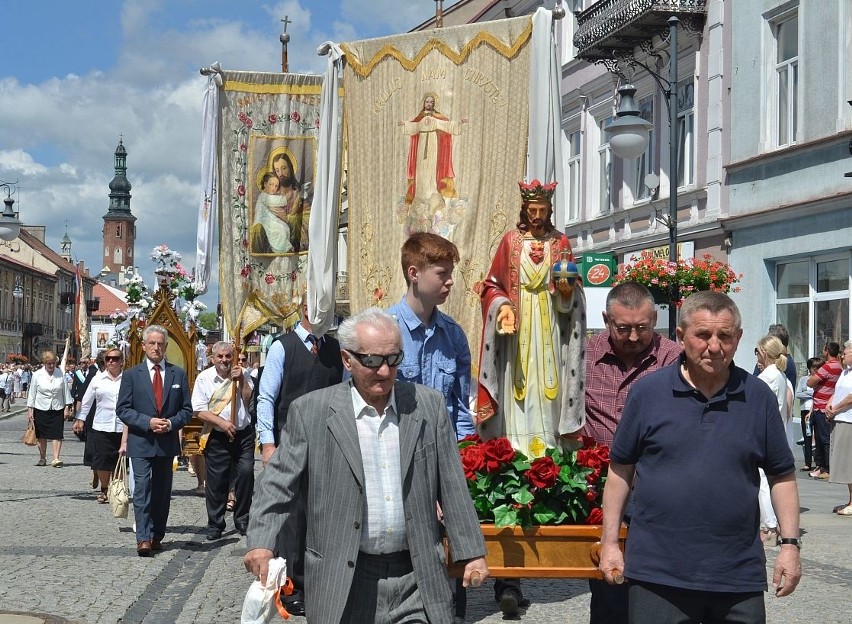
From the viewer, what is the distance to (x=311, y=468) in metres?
4.48

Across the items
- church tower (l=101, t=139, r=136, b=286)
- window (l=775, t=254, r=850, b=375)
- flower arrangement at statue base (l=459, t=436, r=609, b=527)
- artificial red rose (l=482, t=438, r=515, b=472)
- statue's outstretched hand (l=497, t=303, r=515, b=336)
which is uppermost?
church tower (l=101, t=139, r=136, b=286)

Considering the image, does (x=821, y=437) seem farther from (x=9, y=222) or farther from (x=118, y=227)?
(x=118, y=227)

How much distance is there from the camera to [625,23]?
25438 millimetres

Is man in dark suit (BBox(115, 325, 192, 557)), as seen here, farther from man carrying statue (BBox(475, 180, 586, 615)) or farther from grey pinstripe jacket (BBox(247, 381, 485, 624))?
grey pinstripe jacket (BBox(247, 381, 485, 624))

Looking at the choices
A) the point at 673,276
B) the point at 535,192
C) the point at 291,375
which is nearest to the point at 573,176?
the point at 673,276

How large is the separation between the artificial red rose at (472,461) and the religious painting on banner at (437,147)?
319cm

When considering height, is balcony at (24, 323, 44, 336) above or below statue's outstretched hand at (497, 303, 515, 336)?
above

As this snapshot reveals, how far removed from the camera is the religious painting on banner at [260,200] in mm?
12516

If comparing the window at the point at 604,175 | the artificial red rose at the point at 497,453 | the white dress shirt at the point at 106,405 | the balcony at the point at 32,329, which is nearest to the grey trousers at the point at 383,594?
the artificial red rose at the point at 497,453

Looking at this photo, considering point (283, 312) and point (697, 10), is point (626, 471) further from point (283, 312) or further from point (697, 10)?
point (697, 10)

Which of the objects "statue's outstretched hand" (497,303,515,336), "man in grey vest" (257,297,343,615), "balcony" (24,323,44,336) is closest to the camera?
"statue's outstretched hand" (497,303,515,336)

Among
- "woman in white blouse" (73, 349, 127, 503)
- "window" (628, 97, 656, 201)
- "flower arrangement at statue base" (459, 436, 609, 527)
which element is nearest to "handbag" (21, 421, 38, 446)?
"woman in white blouse" (73, 349, 127, 503)

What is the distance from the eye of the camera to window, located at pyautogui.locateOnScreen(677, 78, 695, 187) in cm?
2495

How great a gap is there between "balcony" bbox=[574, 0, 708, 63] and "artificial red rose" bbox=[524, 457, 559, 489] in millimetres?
18312
